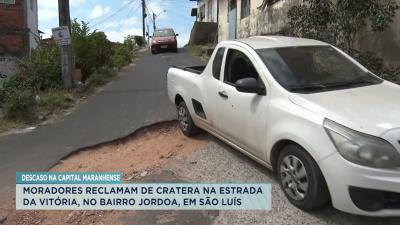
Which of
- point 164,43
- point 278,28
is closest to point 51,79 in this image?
point 278,28

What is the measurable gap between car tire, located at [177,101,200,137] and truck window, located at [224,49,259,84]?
1453 millimetres

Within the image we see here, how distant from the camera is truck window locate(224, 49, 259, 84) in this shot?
5.79 m

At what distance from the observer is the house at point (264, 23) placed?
9.47 metres

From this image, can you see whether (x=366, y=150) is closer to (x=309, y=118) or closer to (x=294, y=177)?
(x=309, y=118)

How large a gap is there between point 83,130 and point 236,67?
4.33 metres

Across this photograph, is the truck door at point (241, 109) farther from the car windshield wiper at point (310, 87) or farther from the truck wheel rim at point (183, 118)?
the truck wheel rim at point (183, 118)

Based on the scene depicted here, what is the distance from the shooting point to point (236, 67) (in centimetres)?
605

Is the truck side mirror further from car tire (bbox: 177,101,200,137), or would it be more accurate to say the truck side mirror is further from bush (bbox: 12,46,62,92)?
bush (bbox: 12,46,62,92)

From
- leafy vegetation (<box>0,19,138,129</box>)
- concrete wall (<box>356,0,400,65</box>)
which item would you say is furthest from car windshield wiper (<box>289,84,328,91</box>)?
leafy vegetation (<box>0,19,138,129</box>)

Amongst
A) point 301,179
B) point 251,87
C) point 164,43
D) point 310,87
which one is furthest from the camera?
point 164,43

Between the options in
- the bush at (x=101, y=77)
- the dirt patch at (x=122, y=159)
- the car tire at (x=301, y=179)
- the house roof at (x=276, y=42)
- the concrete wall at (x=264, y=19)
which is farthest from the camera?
the concrete wall at (x=264, y=19)

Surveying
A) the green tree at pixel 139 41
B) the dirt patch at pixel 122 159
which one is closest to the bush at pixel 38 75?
the dirt patch at pixel 122 159

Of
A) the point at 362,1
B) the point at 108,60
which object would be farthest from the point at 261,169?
the point at 108,60

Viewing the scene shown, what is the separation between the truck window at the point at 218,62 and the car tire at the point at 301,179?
198cm
